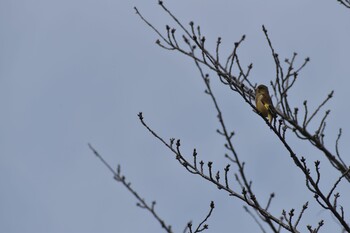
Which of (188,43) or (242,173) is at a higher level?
(188,43)

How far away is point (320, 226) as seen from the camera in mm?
4258

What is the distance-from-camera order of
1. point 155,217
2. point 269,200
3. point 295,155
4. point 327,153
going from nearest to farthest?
1. point 155,217
2. point 327,153
3. point 269,200
4. point 295,155

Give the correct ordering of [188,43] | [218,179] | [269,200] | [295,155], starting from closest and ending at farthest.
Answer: [269,200], [295,155], [188,43], [218,179]

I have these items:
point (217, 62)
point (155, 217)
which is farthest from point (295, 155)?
point (155, 217)

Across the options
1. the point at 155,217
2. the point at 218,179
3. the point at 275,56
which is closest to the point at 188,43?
the point at 275,56

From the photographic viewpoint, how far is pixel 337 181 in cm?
404

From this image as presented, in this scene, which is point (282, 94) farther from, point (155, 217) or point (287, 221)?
point (155, 217)

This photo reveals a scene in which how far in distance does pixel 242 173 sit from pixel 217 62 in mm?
1633

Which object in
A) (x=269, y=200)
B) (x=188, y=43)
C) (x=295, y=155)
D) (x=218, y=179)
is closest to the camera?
(x=269, y=200)

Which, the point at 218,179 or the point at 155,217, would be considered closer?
the point at 155,217

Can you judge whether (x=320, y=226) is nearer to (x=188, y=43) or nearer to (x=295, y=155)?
(x=295, y=155)

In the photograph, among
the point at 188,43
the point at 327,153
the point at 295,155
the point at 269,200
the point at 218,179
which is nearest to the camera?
the point at 327,153

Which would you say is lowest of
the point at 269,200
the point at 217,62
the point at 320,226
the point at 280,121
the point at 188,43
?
the point at 320,226

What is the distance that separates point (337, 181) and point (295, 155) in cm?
35
